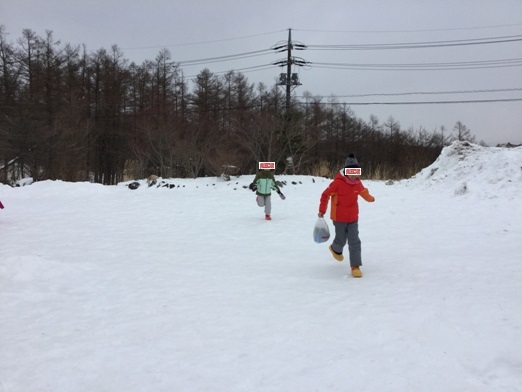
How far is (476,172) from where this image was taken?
1333 centimetres

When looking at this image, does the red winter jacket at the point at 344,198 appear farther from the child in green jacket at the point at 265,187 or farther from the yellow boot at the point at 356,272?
the child in green jacket at the point at 265,187

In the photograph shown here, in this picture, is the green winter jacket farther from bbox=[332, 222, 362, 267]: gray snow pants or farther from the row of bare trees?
the row of bare trees

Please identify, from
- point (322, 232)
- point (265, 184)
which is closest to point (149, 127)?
point (265, 184)

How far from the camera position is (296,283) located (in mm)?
5188

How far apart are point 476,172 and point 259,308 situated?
471 inches

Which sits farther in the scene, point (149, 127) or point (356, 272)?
point (149, 127)

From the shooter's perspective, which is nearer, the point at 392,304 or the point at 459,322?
the point at 459,322

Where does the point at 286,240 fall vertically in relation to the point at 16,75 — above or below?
below

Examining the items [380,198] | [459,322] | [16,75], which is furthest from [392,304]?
[16,75]

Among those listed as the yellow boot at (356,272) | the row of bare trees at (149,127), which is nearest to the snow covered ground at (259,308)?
the yellow boot at (356,272)

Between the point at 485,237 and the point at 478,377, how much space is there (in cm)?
565

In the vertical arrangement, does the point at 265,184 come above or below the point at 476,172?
below

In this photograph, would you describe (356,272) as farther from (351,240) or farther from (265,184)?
(265,184)

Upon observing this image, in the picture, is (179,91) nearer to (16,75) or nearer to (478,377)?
(16,75)
